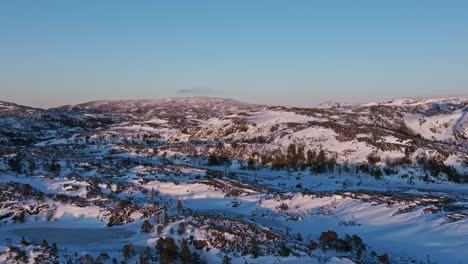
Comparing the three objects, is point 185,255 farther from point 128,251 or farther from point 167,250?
point 128,251

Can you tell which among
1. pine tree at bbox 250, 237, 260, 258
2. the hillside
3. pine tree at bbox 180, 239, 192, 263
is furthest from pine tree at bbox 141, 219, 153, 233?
pine tree at bbox 250, 237, 260, 258

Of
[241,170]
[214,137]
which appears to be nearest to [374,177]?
[241,170]

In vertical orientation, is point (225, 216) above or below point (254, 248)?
below

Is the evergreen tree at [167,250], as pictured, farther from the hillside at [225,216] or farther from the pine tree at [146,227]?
the pine tree at [146,227]

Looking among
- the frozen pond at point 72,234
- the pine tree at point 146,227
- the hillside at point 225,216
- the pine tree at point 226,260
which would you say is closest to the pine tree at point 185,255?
the hillside at point 225,216

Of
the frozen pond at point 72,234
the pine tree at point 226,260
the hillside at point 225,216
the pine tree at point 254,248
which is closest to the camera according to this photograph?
the pine tree at point 226,260

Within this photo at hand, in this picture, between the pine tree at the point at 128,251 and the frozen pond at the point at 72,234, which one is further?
the frozen pond at the point at 72,234

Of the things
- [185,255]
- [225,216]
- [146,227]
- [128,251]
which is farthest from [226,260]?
[225,216]

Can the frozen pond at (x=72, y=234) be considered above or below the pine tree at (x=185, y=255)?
below

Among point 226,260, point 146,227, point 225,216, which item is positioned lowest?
point 225,216
